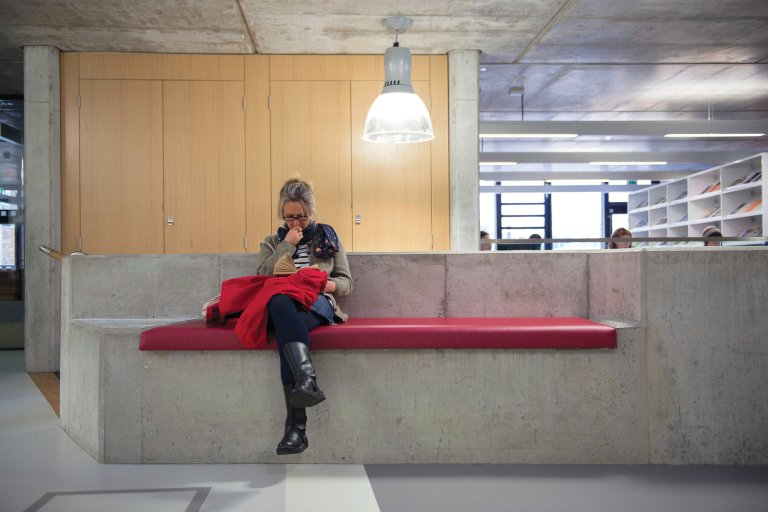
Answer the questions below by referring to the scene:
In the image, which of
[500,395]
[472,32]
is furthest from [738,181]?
[500,395]

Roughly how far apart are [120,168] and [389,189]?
9.18ft

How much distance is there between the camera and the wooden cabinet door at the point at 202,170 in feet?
22.4

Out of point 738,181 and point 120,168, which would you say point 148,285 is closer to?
point 120,168

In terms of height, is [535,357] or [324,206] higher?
[324,206]

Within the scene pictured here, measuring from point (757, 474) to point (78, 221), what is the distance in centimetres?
633

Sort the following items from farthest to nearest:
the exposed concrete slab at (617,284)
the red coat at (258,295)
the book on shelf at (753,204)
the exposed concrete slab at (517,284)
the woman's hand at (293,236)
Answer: the book on shelf at (753,204), the exposed concrete slab at (517,284), the woman's hand at (293,236), the exposed concrete slab at (617,284), the red coat at (258,295)

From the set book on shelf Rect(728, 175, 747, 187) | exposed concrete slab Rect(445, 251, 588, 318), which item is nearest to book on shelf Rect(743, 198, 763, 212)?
book on shelf Rect(728, 175, 747, 187)

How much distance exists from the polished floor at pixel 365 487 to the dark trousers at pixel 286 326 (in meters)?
0.47

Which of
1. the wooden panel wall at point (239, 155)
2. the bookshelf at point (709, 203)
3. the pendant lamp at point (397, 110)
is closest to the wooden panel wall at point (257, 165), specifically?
the wooden panel wall at point (239, 155)

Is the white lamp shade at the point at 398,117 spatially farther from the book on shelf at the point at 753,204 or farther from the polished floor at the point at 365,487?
the book on shelf at the point at 753,204

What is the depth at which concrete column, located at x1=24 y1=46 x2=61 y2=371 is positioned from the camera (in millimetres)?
6617

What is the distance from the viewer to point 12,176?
27.8 ft

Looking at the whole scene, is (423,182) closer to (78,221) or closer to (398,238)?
(398,238)

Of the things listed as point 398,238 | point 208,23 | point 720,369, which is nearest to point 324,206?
point 398,238
